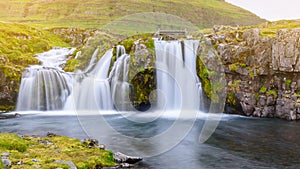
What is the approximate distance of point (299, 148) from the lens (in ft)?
65.7

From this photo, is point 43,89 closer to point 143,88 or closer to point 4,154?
point 143,88

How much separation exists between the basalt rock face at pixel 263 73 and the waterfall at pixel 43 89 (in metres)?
19.3

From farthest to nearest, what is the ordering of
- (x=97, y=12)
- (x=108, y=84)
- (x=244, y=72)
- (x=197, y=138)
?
(x=97, y=12)
(x=108, y=84)
(x=244, y=72)
(x=197, y=138)

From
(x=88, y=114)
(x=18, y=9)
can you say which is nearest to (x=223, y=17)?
(x=18, y=9)

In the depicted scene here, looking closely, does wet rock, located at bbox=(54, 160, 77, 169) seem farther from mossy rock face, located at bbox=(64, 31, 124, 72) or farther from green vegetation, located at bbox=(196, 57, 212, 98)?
mossy rock face, located at bbox=(64, 31, 124, 72)

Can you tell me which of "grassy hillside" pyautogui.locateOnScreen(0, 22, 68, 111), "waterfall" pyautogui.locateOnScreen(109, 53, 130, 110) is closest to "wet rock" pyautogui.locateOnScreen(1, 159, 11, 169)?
"waterfall" pyautogui.locateOnScreen(109, 53, 130, 110)

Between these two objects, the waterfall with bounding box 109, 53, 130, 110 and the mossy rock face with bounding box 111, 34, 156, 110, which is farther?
the mossy rock face with bounding box 111, 34, 156, 110

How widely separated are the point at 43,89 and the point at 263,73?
25.5 meters

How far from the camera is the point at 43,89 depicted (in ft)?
113

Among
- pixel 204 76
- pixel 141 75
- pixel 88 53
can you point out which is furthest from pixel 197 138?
pixel 88 53

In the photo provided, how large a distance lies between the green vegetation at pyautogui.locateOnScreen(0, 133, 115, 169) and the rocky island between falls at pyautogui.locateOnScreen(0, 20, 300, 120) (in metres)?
17.3

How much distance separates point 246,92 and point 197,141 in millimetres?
13111

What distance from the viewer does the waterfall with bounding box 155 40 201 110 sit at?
34434 millimetres

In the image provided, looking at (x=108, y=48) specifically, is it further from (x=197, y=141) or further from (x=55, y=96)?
(x=197, y=141)
